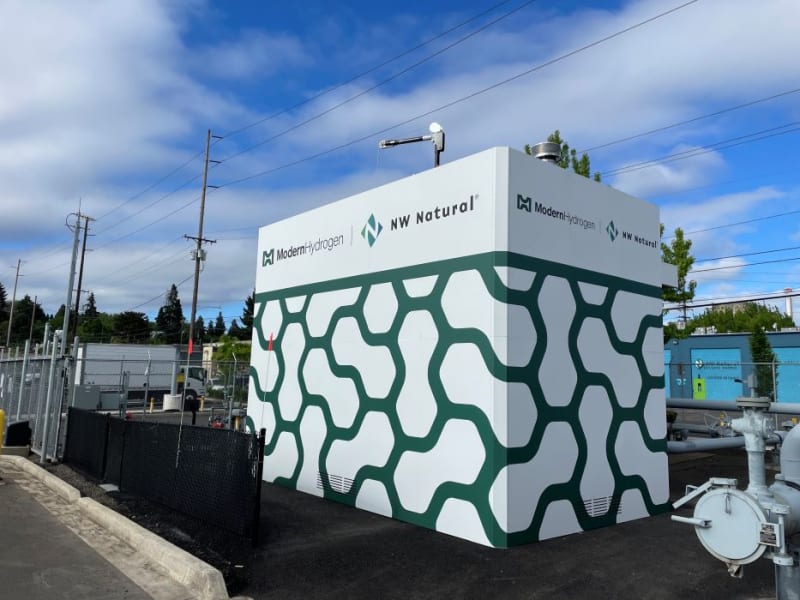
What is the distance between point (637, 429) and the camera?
28.0 feet

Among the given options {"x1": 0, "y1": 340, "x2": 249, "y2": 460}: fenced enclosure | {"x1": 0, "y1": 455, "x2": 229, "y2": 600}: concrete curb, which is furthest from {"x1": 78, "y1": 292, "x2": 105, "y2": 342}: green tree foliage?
{"x1": 0, "y1": 455, "x2": 229, "y2": 600}: concrete curb

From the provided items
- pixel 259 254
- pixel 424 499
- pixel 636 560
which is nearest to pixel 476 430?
pixel 424 499

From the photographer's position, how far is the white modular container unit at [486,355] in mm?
7039

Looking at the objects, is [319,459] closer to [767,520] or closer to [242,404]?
[767,520]

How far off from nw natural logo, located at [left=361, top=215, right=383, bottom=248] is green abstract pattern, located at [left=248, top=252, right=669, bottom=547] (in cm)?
61

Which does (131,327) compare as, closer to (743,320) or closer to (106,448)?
(743,320)

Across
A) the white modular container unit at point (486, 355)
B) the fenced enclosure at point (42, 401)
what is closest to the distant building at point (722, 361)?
the white modular container unit at point (486, 355)

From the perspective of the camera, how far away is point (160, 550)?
243 inches

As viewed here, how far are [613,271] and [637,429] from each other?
2.31 m

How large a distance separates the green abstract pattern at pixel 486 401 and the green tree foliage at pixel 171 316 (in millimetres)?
114964

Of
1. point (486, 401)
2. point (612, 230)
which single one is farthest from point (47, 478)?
point (612, 230)

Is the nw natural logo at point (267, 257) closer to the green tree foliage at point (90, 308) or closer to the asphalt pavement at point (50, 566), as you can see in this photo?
the asphalt pavement at point (50, 566)

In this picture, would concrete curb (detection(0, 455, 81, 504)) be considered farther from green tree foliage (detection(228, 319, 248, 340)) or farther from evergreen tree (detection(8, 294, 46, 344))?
green tree foliage (detection(228, 319, 248, 340))

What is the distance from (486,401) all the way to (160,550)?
12.8 ft
